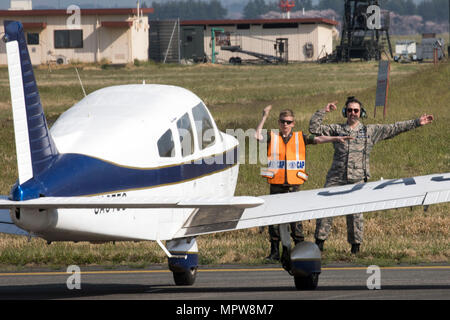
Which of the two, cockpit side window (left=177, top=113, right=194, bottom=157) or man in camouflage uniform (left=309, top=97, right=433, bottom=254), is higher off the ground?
cockpit side window (left=177, top=113, right=194, bottom=157)

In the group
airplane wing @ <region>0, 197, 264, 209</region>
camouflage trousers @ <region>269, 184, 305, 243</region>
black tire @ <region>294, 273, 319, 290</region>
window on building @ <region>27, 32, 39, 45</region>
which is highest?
airplane wing @ <region>0, 197, 264, 209</region>

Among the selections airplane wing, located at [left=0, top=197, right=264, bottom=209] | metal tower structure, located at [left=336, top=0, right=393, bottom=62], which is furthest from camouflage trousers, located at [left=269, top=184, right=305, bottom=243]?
metal tower structure, located at [left=336, top=0, right=393, bottom=62]

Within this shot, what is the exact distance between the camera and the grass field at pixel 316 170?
550 inches

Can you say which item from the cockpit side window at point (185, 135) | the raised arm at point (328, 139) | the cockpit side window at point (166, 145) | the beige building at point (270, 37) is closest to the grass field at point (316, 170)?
the raised arm at point (328, 139)

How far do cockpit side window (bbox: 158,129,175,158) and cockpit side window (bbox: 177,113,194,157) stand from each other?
281 mm

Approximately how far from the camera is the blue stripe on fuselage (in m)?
7.89

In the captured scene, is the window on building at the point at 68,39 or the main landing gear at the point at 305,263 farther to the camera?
the window on building at the point at 68,39

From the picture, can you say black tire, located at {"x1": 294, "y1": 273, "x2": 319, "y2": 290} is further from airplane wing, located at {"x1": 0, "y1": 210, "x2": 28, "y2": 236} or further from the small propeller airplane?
airplane wing, located at {"x1": 0, "y1": 210, "x2": 28, "y2": 236}

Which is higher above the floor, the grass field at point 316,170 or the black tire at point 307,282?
the black tire at point 307,282

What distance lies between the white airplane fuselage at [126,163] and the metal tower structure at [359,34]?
8597cm

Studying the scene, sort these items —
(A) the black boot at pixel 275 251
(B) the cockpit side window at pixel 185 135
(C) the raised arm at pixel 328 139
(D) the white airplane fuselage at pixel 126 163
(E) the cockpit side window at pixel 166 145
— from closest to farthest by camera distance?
(D) the white airplane fuselage at pixel 126 163, (E) the cockpit side window at pixel 166 145, (B) the cockpit side window at pixel 185 135, (C) the raised arm at pixel 328 139, (A) the black boot at pixel 275 251

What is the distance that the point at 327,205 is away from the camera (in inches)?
388

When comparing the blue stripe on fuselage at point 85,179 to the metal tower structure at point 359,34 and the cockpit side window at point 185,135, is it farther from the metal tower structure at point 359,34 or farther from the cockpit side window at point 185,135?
the metal tower structure at point 359,34

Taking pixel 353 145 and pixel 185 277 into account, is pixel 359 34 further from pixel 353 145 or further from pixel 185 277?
pixel 185 277
